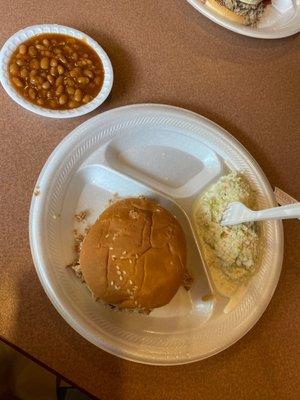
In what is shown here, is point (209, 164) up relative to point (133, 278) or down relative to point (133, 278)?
up

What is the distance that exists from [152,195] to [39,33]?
0.57 metres

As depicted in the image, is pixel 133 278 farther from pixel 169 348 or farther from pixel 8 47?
pixel 8 47

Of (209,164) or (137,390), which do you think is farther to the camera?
(209,164)

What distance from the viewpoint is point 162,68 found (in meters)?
1.40

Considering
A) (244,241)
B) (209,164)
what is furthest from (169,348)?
(209,164)

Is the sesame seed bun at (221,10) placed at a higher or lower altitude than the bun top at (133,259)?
higher

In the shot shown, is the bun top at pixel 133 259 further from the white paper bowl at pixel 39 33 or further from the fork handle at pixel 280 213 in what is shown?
the white paper bowl at pixel 39 33

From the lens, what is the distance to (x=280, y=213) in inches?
39.9

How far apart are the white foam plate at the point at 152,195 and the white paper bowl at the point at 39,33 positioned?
5 centimetres

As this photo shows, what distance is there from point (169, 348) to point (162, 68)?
0.86 m

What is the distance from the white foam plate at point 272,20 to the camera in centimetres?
141

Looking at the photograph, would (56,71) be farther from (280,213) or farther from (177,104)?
(280,213)

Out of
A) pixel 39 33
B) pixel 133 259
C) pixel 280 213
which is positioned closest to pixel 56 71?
pixel 39 33

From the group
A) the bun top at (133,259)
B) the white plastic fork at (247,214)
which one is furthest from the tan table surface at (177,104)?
the white plastic fork at (247,214)
